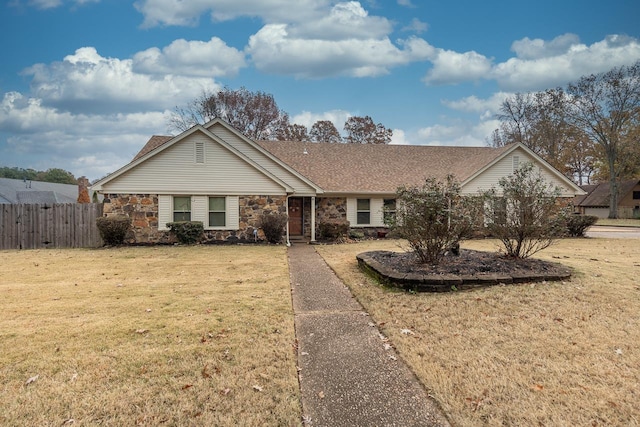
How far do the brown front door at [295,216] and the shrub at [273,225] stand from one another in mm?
1926

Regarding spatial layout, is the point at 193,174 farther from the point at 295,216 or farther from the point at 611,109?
the point at 611,109

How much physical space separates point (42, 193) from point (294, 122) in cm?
2400

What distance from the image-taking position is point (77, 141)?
20.4 m

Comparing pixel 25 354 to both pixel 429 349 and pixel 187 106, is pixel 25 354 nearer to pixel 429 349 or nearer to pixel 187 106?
pixel 429 349

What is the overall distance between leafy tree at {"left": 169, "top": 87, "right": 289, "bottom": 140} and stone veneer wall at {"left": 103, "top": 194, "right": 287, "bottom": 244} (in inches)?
722

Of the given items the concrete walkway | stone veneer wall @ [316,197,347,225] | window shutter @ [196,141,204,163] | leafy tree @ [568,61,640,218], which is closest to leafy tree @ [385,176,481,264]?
the concrete walkway

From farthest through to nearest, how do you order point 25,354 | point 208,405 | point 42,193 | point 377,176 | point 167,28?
point 42,193, point 377,176, point 167,28, point 25,354, point 208,405

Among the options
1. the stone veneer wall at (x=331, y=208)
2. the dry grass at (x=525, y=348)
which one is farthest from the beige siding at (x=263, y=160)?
the dry grass at (x=525, y=348)

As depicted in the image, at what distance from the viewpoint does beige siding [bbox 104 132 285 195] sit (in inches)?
559

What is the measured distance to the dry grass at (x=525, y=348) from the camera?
283 cm

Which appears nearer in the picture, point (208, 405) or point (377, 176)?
point (208, 405)

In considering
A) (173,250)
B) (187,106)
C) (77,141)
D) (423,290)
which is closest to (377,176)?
(173,250)

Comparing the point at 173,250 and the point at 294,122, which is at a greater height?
the point at 294,122

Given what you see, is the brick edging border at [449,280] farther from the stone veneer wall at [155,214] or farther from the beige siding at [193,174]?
the beige siding at [193,174]
